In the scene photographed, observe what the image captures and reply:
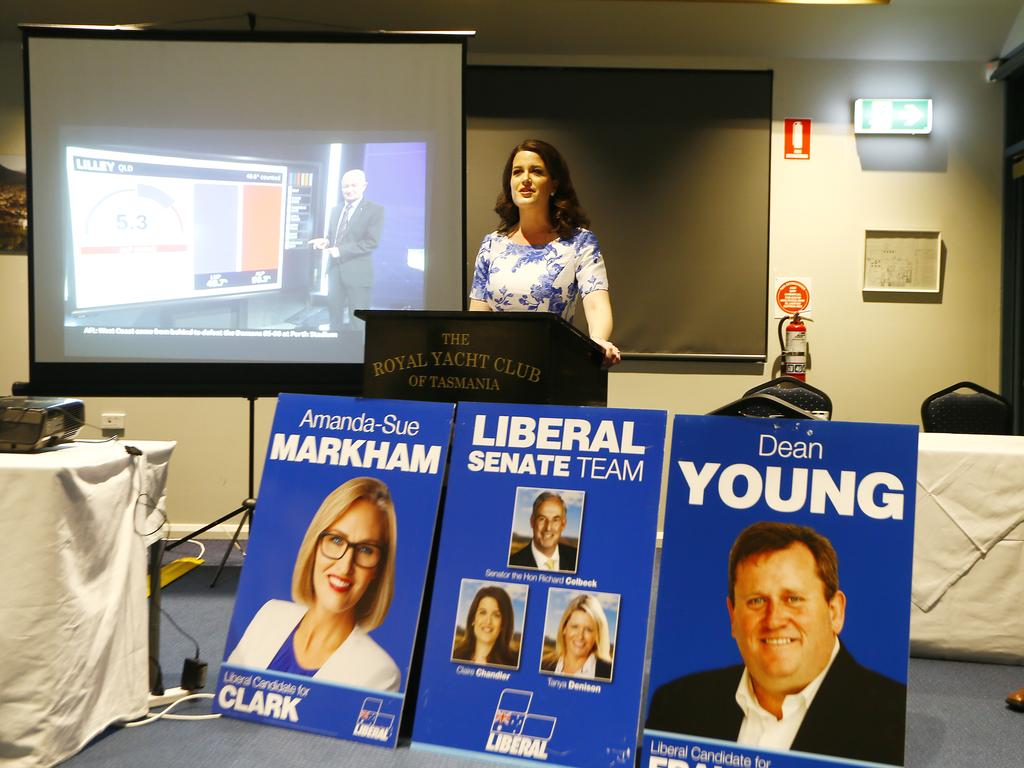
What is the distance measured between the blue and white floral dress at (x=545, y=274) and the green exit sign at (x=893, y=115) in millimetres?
2641

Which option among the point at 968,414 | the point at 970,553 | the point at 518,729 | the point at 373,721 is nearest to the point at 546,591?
the point at 518,729

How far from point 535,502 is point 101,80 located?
2.95 meters

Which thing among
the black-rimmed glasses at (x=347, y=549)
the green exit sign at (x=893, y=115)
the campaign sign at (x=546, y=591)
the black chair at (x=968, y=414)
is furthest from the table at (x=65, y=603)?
the green exit sign at (x=893, y=115)

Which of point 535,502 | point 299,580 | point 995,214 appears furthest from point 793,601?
point 995,214

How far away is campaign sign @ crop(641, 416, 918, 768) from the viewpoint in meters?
1.37

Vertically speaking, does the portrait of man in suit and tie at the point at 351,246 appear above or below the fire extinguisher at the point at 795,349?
above

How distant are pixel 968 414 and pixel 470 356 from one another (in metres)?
2.62

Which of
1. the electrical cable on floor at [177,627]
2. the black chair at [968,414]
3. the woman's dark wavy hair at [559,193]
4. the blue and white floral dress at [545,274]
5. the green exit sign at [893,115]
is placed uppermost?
the green exit sign at [893,115]

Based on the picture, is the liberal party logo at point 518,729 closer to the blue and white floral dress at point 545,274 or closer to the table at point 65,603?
the table at point 65,603

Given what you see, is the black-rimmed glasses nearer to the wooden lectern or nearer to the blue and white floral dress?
the wooden lectern

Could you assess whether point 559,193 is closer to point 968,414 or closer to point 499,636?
point 499,636

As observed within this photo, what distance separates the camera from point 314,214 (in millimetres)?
3463

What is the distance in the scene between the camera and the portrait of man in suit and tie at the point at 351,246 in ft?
11.3

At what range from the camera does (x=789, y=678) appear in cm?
139
